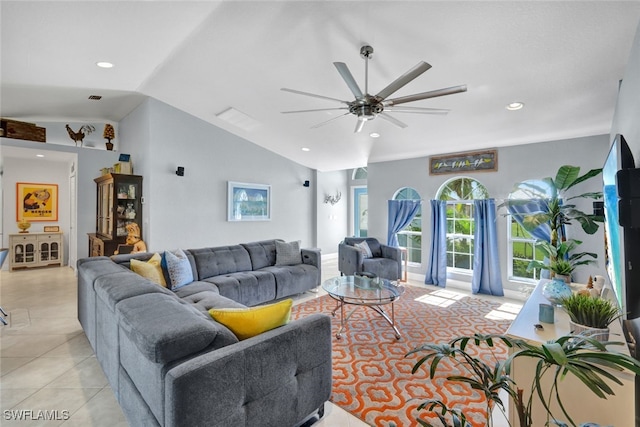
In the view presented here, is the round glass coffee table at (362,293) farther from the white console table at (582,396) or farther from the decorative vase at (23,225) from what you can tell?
the decorative vase at (23,225)

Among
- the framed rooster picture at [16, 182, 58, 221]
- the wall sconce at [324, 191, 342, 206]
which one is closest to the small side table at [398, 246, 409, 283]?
the wall sconce at [324, 191, 342, 206]

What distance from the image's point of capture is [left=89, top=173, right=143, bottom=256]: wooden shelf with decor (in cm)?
465

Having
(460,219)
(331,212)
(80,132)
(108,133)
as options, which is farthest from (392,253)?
(80,132)

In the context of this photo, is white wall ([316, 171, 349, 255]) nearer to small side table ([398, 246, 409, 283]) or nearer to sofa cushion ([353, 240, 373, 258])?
sofa cushion ([353, 240, 373, 258])

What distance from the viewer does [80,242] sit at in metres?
5.63

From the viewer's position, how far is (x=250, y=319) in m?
1.66

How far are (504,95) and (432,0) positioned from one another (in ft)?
5.30

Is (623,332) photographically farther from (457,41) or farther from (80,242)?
(80,242)

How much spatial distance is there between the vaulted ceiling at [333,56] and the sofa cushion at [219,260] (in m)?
2.19

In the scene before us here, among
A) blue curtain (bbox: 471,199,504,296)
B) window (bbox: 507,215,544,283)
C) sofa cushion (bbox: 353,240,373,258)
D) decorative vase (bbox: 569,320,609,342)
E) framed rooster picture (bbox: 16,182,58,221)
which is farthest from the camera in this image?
framed rooster picture (bbox: 16,182,58,221)

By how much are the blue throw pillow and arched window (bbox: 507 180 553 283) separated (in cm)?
471

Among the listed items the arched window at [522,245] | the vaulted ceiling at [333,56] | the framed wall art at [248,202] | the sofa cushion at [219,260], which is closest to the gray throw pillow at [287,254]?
the sofa cushion at [219,260]

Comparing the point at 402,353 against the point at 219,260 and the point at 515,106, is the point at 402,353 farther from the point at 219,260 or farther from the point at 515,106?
the point at 515,106

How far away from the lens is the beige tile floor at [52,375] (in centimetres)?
191
